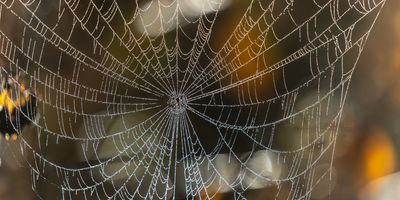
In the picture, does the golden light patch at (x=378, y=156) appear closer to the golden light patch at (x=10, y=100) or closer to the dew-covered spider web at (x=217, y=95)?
the dew-covered spider web at (x=217, y=95)

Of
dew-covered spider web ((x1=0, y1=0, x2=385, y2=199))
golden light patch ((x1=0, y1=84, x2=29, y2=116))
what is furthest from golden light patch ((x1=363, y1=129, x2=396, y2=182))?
golden light patch ((x1=0, y1=84, x2=29, y2=116))

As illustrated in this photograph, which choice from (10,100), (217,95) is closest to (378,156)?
(217,95)

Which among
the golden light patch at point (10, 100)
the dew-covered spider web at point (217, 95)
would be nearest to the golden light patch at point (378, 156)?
the dew-covered spider web at point (217, 95)

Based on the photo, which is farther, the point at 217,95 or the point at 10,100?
the point at 217,95

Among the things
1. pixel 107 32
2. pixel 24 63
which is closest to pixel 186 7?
pixel 107 32

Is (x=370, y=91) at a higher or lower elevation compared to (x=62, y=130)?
higher

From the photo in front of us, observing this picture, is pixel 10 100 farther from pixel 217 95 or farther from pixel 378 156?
pixel 378 156

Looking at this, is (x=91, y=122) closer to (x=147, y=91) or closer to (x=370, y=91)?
(x=147, y=91)

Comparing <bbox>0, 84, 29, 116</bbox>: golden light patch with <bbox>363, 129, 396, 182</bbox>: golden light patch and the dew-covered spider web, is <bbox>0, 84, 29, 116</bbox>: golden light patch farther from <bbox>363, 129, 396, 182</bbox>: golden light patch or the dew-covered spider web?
<bbox>363, 129, 396, 182</bbox>: golden light patch
